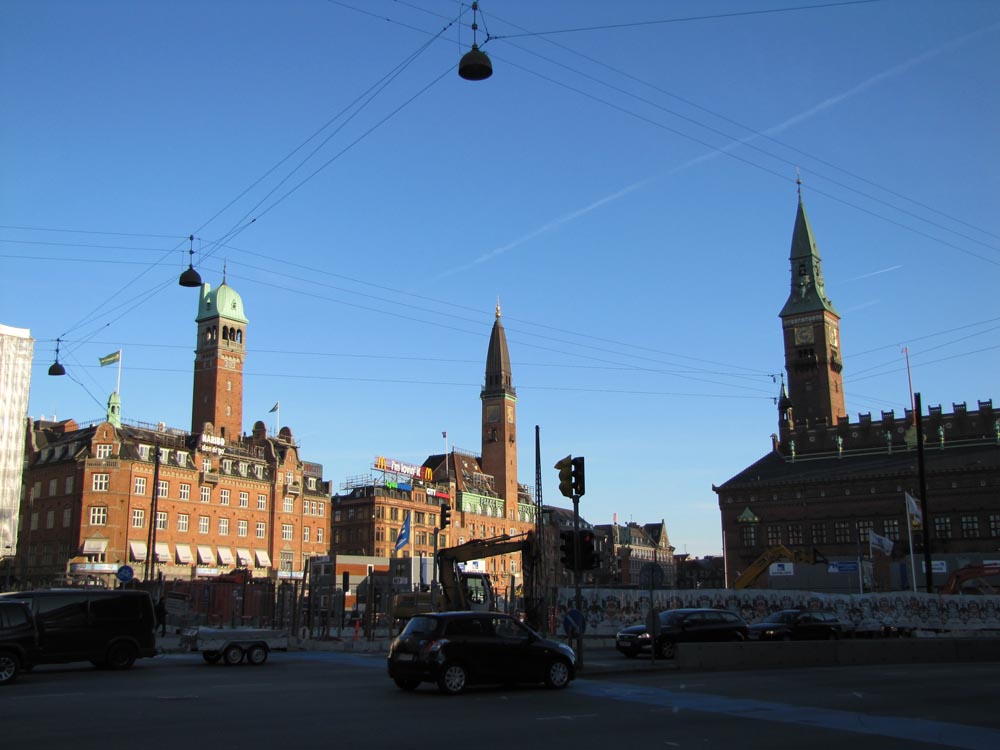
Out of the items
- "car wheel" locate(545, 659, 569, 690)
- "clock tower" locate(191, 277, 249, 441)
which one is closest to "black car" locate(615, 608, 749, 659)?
"car wheel" locate(545, 659, 569, 690)

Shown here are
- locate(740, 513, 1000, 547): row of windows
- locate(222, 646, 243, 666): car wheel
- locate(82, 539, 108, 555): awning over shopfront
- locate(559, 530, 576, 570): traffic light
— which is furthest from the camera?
locate(740, 513, 1000, 547): row of windows

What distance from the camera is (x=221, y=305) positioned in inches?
4161

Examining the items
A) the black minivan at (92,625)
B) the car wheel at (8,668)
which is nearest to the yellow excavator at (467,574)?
the black minivan at (92,625)

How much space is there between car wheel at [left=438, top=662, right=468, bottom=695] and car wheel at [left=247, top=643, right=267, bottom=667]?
955 centimetres

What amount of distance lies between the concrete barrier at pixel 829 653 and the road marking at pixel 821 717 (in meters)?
5.13

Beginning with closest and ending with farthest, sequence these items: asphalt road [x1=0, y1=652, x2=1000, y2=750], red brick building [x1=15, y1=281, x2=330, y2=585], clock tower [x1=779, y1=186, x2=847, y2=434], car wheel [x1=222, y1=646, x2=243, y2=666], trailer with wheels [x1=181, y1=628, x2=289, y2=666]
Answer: asphalt road [x1=0, y1=652, x2=1000, y2=750]
trailer with wheels [x1=181, y1=628, x2=289, y2=666]
car wheel [x1=222, y1=646, x2=243, y2=666]
red brick building [x1=15, y1=281, x2=330, y2=585]
clock tower [x1=779, y1=186, x2=847, y2=434]

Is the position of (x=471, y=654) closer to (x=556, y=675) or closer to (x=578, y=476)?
(x=556, y=675)

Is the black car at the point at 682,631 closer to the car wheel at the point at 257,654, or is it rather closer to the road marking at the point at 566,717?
the car wheel at the point at 257,654

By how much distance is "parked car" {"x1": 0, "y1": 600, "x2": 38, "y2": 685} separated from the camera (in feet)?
62.3

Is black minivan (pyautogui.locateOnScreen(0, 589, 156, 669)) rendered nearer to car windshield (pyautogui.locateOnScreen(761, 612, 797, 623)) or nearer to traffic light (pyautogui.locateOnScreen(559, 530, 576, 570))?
traffic light (pyautogui.locateOnScreen(559, 530, 576, 570))

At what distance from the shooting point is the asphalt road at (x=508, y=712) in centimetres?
1168

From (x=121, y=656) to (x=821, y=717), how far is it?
16.4 meters

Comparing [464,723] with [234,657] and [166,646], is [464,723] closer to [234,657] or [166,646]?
[234,657]

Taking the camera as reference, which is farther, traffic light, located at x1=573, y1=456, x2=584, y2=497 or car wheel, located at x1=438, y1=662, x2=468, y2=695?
traffic light, located at x1=573, y1=456, x2=584, y2=497
